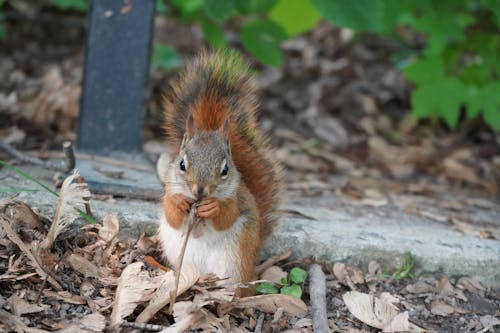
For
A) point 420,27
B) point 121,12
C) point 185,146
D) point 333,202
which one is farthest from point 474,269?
point 121,12

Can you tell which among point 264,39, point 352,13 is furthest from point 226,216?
point 264,39

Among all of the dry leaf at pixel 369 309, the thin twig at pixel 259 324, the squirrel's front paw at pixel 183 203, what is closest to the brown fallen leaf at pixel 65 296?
the squirrel's front paw at pixel 183 203

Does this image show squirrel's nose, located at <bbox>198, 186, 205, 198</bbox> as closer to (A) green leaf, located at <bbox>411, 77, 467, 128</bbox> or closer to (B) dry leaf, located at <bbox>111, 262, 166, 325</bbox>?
(B) dry leaf, located at <bbox>111, 262, 166, 325</bbox>

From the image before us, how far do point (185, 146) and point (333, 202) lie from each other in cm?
119

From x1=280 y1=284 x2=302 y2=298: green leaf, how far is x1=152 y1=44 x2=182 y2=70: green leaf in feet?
7.34

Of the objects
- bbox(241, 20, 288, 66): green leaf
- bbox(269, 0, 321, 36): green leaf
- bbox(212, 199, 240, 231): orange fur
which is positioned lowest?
bbox(212, 199, 240, 231): orange fur

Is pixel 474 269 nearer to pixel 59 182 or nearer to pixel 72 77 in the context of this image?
pixel 59 182

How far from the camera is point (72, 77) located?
4082 millimetres

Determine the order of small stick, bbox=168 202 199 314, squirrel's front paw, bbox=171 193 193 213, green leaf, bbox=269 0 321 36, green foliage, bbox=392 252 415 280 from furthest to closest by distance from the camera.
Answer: green leaf, bbox=269 0 321 36 < green foliage, bbox=392 252 415 280 < squirrel's front paw, bbox=171 193 193 213 < small stick, bbox=168 202 199 314

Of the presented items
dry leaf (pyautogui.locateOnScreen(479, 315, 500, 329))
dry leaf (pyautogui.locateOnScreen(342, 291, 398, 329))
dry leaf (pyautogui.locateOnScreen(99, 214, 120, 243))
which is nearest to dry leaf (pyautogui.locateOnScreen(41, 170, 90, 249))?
dry leaf (pyautogui.locateOnScreen(99, 214, 120, 243))

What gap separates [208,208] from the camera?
6.49ft

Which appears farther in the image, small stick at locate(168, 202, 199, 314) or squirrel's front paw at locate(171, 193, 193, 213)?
squirrel's front paw at locate(171, 193, 193, 213)

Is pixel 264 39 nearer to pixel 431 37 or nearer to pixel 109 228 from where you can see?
pixel 431 37

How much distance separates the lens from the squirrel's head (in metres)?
1.94
